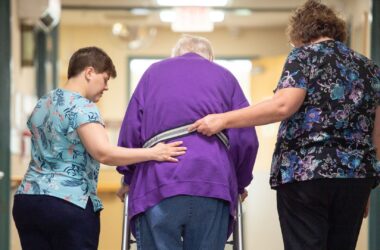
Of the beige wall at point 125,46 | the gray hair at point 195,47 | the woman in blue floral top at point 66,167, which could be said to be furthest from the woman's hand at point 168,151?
the beige wall at point 125,46

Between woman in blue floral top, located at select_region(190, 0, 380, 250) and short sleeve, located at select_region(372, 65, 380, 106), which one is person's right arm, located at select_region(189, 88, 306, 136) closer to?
woman in blue floral top, located at select_region(190, 0, 380, 250)

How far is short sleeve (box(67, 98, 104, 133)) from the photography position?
2.37 metres

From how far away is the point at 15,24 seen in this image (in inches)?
212

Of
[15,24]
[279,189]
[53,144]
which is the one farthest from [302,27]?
[15,24]

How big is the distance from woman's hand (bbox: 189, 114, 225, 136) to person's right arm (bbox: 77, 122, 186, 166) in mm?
76

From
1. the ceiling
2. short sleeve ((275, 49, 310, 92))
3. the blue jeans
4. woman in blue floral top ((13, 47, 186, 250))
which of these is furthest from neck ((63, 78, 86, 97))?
the ceiling

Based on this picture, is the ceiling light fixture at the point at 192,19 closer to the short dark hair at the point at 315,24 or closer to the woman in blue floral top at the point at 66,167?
the short dark hair at the point at 315,24

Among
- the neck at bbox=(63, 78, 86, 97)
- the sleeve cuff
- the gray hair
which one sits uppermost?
the gray hair

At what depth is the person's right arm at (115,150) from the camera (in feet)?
7.66

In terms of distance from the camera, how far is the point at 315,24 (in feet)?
8.09

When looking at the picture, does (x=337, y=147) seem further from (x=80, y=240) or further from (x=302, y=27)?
(x=80, y=240)

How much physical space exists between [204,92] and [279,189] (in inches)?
15.6

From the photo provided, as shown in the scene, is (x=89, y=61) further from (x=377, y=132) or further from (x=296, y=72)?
(x=377, y=132)

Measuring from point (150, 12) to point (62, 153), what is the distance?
212 inches
